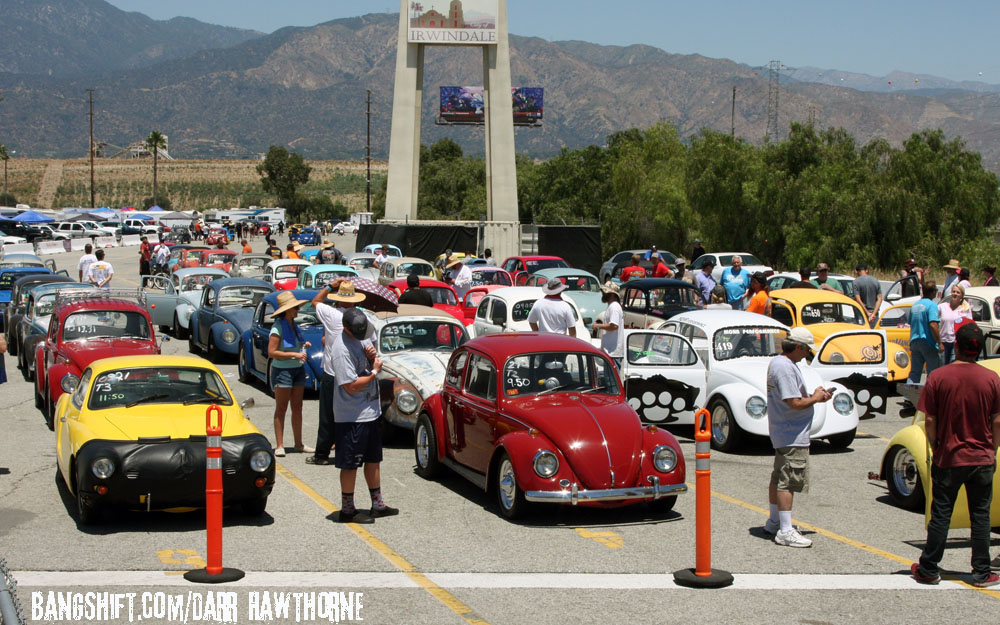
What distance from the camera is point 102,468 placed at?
329 inches

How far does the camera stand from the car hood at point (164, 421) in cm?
891

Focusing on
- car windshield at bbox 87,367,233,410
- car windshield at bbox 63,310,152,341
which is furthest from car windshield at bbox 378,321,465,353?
car windshield at bbox 87,367,233,410

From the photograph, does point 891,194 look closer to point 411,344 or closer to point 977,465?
point 411,344

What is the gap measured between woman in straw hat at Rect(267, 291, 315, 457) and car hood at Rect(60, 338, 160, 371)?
3.07m

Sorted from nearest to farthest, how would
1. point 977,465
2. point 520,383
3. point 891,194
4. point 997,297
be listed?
point 977,465, point 520,383, point 997,297, point 891,194

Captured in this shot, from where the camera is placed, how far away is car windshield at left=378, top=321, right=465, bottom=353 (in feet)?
44.9

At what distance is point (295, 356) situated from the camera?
38.0 feet

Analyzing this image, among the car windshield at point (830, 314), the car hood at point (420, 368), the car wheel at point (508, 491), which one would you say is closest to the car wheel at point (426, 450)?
the car hood at point (420, 368)

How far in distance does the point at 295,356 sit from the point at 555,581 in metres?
5.02

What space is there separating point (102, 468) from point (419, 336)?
593 cm

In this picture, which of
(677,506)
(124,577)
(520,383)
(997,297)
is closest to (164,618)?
(124,577)

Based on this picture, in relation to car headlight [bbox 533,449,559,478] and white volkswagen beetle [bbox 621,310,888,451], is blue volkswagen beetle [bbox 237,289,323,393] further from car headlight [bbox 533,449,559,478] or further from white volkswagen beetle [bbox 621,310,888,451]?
car headlight [bbox 533,449,559,478]

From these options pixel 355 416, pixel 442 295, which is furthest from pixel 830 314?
pixel 355 416

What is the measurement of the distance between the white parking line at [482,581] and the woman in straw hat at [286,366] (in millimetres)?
4294
